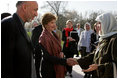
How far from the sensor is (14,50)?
2.14m

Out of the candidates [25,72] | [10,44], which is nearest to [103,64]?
[25,72]

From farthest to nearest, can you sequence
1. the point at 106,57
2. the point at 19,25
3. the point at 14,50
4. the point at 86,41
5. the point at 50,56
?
the point at 86,41 → the point at 50,56 → the point at 106,57 → the point at 19,25 → the point at 14,50

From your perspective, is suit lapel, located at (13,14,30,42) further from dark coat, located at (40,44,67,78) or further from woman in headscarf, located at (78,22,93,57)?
woman in headscarf, located at (78,22,93,57)

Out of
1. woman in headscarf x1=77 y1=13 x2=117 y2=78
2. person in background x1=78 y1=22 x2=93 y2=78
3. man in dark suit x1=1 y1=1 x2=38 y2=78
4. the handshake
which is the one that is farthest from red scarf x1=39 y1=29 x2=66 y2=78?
person in background x1=78 y1=22 x2=93 y2=78

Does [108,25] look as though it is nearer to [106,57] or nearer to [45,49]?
[106,57]

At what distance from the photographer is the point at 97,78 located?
2865 millimetres

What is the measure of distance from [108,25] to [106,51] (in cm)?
43

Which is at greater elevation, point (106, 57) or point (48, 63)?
point (106, 57)

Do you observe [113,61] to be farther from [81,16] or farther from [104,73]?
[81,16]

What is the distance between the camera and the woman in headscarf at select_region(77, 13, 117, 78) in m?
→ 2.65

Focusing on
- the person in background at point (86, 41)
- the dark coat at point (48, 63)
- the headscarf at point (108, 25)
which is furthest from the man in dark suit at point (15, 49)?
the person in background at point (86, 41)

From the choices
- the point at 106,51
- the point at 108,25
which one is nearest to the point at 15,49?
the point at 106,51

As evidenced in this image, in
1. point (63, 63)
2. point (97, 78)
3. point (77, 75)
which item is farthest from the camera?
point (77, 75)

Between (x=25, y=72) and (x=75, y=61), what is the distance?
4.46ft
